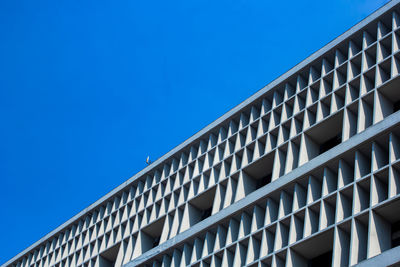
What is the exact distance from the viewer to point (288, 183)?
26.5 m

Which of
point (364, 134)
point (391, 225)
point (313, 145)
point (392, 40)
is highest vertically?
Result: point (392, 40)

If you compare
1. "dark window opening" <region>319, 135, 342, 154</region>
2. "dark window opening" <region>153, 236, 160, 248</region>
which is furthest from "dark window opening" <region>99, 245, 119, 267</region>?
"dark window opening" <region>319, 135, 342, 154</region>

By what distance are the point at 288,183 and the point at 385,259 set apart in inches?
266

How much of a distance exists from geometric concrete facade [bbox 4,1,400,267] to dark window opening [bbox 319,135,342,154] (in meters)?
0.04

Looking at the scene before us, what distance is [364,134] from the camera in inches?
971

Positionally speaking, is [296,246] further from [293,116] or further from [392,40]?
[392,40]

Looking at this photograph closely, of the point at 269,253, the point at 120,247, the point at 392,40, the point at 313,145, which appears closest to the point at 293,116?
the point at 313,145

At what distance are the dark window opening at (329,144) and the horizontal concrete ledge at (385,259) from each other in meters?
8.14

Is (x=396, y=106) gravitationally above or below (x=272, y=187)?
above

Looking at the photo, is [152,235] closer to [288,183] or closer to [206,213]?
[206,213]

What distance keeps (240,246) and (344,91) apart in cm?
727

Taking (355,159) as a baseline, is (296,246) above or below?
below

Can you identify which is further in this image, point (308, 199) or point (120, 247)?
point (120, 247)

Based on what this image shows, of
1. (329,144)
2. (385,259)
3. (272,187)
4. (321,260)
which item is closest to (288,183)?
(272,187)
